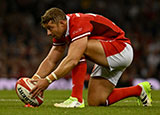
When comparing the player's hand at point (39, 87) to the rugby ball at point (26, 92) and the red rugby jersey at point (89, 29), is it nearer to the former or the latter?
the rugby ball at point (26, 92)

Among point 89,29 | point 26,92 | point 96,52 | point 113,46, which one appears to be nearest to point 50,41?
point 113,46

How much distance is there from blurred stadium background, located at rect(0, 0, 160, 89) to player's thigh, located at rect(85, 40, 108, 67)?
6.65m

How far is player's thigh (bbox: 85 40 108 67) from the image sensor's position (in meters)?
5.16

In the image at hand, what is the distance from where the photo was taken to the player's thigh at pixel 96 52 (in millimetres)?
5161

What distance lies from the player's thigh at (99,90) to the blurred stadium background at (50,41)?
245 inches

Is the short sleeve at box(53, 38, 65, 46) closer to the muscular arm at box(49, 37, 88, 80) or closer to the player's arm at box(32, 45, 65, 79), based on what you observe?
Answer: the player's arm at box(32, 45, 65, 79)

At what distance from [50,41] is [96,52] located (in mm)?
8056

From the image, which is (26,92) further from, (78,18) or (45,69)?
(78,18)

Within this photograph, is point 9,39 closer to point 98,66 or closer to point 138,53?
point 138,53

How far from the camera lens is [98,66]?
227 inches

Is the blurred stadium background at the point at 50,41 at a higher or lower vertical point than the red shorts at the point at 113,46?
lower

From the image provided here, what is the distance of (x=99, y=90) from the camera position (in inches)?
224

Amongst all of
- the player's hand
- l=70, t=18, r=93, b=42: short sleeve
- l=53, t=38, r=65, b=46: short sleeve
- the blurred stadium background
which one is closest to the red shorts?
l=70, t=18, r=93, b=42: short sleeve

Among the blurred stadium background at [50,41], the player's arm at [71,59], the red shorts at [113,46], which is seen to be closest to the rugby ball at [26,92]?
the player's arm at [71,59]
